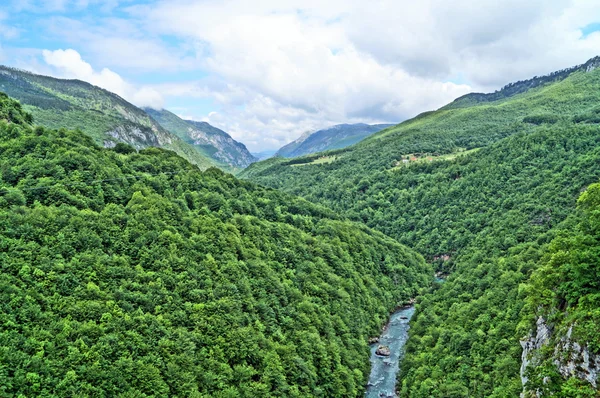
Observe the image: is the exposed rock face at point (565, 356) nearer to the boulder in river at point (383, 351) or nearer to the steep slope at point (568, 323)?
the steep slope at point (568, 323)

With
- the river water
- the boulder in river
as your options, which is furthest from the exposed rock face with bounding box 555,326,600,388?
the boulder in river

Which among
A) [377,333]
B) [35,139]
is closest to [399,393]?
[377,333]

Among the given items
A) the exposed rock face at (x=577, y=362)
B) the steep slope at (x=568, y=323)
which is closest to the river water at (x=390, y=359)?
the steep slope at (x=568, y=323)

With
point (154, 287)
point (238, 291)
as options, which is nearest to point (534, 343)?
point (238, 291)

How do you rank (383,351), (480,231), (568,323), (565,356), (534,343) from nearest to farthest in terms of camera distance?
(565,356), (568,323), (534,343), (383,351), (480,231)

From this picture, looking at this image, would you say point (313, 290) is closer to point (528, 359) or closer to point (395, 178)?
point (528, 359)

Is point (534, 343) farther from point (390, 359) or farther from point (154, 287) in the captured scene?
point (154, 287)
